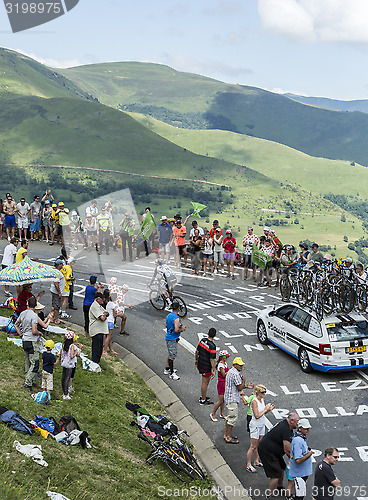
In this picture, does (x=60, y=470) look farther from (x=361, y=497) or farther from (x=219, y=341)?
(x=219, y=341)

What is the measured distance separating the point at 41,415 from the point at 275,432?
4.09 m

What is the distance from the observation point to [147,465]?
9164 millimetres

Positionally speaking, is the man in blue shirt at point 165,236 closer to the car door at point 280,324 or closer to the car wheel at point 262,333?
the car wheel at point 262,333

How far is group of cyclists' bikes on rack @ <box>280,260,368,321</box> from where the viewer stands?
13445 millimetres

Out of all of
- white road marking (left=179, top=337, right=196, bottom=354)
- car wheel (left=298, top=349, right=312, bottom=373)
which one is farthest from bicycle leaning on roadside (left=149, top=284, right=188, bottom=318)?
car wheel (left=298, top=349, right=312, bottom=373)

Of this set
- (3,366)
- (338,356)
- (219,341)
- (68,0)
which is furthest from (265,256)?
(68,0)

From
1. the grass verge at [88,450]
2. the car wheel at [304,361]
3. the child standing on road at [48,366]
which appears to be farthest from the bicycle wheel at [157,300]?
the child standing on road at [48,366]

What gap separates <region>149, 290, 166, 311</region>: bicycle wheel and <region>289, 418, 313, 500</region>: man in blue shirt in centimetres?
1005

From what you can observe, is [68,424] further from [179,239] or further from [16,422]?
[179,239]

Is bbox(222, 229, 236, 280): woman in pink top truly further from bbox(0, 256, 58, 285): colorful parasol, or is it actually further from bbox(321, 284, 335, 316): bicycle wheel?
bbox(0, 256, 58, 285): colorful parasol

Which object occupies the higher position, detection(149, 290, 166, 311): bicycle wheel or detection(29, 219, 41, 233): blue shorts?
detection(29, 219, 41, 233): blue shorts

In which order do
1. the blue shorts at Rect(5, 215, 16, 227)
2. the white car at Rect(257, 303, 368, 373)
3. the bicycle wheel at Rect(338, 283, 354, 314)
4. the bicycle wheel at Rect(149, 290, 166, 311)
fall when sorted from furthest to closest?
the blue shorts at Rect(5, 215, 16, 227) < the bicycle wheel at Rect(149, 290, 166, 311) < the bicycle wheel at Rect(338, 283, 354, 314) < the white car at Rect(257, 303, 368, 373)

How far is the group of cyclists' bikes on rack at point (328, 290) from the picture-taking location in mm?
13445

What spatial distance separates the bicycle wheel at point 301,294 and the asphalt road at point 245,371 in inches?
61.4
